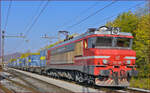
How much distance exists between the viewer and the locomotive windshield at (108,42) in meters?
13.7

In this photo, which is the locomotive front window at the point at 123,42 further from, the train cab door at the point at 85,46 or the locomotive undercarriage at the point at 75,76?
the locomotive undercarriage at the point at 75,76

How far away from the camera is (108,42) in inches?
549

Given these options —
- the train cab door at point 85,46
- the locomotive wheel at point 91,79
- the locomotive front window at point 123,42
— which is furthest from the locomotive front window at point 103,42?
the locomotive wheel at point 91,79

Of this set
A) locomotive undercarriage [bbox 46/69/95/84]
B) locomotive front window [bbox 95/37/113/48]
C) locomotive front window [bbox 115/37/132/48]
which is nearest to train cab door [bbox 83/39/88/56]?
locomotive front window [bbox 95/37/113/48]

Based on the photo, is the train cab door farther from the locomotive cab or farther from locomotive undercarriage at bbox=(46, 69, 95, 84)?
locomotive undercarriage at bbox=(46, 69, 95, 84)

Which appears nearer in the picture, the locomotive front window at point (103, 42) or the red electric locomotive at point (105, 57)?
the red electric locomotive at point (105, 57)

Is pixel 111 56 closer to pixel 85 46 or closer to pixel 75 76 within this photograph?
pixel 85 46

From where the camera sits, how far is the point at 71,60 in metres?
17.1

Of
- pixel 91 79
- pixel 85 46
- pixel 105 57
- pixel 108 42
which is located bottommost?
pixel 91 79

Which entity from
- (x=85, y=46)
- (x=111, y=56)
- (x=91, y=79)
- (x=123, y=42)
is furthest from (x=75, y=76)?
(x=123, y=42)

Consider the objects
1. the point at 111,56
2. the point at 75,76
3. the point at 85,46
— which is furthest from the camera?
the point at 75,76

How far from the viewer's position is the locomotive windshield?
44.9 feet

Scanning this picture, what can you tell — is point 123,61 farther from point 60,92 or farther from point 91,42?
point 60,92

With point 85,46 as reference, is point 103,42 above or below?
above
